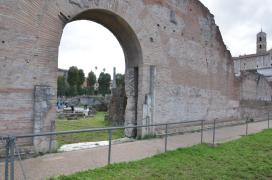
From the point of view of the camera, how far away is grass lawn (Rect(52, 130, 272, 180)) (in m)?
5.95

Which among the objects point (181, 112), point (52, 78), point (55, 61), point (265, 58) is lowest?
point (181, 112)

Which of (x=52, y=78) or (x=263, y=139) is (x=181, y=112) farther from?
(x=52, y=78)

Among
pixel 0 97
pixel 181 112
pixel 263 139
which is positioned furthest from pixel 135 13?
pixel 263 139

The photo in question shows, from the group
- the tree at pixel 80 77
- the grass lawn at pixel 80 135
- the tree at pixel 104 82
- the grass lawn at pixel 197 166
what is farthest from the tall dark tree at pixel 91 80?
the grass lawn at pixel 197 166

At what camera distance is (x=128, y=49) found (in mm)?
11422

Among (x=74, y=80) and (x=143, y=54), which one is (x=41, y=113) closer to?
(x=143, y=54)

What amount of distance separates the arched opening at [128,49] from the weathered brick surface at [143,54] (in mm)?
41

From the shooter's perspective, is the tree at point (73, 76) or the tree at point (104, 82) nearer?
the tree at point (73, 76)

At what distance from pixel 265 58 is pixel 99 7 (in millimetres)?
69516

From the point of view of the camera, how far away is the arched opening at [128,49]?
1023cm

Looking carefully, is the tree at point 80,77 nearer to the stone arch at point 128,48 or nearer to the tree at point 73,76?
the tree at point 73,76

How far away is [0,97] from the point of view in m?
6.92

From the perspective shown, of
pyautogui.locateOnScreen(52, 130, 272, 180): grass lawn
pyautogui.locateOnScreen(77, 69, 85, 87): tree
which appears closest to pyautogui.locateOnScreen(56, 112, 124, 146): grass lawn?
pyautogui.locateOnScreen(52, 130, 272, 180): grass lawn

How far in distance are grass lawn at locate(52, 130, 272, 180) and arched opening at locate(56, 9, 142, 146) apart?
11.3 ft
